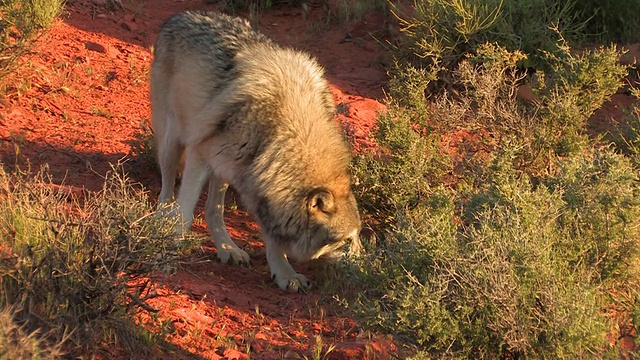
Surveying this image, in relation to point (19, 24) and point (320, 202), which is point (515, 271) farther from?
point (19, 24)

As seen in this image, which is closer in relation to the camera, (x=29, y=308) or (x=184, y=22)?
(x=29, y=308)

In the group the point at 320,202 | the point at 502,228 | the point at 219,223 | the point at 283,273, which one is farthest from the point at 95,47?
the point at 502,228

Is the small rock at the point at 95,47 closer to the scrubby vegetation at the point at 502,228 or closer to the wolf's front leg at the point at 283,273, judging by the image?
the scrubby vegetation at the point at 502,228

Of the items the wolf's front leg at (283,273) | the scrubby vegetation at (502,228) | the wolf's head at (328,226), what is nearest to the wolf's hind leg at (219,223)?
the wolf's front leg at (283,273)

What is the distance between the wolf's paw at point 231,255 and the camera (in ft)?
22.1

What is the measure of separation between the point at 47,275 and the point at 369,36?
7510 millimetres

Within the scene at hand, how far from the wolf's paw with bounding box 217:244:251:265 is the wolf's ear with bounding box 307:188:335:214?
3.84 ft

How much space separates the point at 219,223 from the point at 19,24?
352cm

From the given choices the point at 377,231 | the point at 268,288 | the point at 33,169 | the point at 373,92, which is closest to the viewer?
the point at 268,288

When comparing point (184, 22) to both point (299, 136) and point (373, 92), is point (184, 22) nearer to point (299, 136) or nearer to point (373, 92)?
point (299, 136)

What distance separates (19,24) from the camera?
8.64 meters

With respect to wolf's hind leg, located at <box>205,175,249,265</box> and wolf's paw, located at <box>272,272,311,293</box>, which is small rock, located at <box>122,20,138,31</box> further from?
wolf's paw, located at <box>272,272,311,293</box>

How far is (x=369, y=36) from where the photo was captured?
36.4 ft

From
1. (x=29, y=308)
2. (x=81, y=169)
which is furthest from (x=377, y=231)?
(x=29, y=308)
